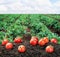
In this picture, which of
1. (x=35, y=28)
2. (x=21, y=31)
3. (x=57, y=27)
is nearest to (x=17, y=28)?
(x=21, y=31)

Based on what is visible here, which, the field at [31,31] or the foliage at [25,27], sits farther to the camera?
the foliage at [25,27]

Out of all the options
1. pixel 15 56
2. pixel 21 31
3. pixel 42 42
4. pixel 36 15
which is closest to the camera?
pixel 15 56

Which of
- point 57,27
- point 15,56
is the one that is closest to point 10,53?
point 15,56

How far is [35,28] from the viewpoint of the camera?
1493 cm

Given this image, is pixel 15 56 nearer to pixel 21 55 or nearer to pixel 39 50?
pixel 21 55

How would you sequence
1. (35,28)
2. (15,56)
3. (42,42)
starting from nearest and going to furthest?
(15,56), (42,42), (35,28)

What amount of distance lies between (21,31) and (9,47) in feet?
23.7

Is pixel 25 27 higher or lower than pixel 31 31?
higher

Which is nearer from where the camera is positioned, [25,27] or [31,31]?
[31,31]

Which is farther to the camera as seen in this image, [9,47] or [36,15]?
[36,15]

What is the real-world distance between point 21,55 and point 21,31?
25.0ft

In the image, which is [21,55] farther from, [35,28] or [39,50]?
[35,28]

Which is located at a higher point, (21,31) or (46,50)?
(46,50)

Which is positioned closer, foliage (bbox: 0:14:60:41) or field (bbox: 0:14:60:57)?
field (bbox: 0:14:60:57)
